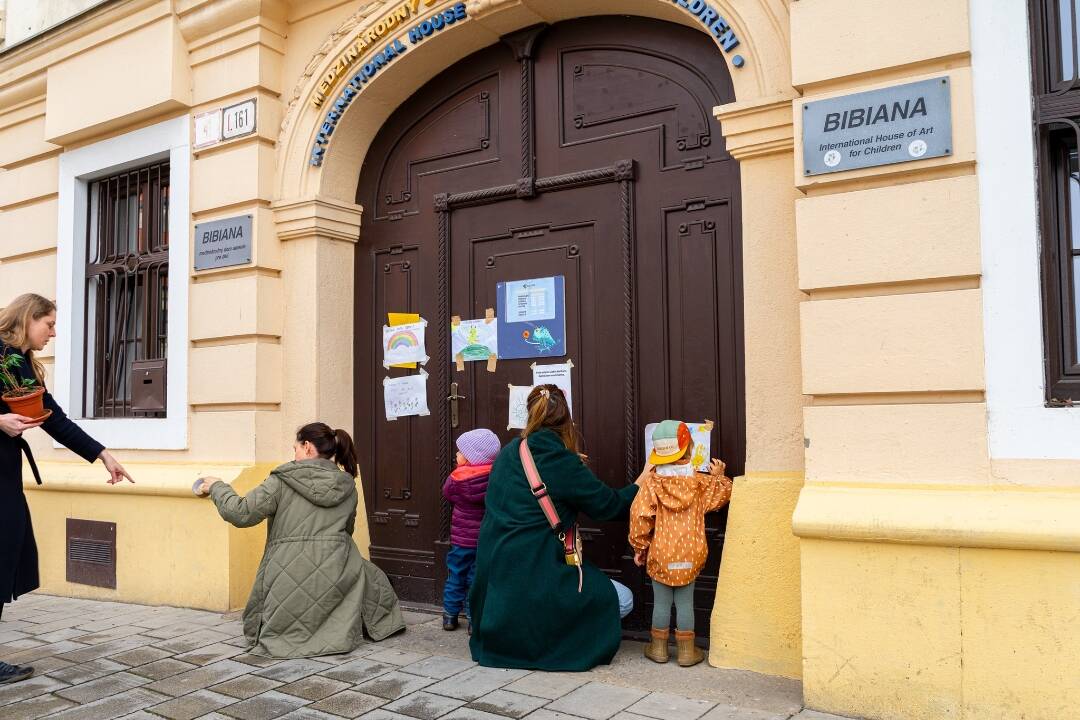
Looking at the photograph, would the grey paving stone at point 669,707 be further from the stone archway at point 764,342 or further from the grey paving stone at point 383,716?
the grey paving stone at point 383,716

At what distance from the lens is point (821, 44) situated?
13.3 feet

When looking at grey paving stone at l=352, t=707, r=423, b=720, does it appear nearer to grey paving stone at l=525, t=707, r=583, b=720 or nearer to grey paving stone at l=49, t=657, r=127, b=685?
grey paving stone at l=525, t=707, r=583, b=720

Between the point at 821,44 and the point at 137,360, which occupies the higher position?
the point at 821,44

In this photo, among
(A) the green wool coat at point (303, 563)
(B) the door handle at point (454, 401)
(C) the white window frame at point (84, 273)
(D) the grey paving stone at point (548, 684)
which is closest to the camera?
(D) the grey paving stone at point (548, 684)

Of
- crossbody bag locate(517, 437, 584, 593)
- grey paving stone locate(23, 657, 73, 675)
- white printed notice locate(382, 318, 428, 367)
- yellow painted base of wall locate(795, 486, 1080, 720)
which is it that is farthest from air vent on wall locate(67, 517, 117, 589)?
yellow painted base of wall locate(795, 486, 1080, 720)

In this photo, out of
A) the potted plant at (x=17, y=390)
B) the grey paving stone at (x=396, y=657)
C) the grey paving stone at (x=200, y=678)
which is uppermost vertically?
the potted plant at (x=17, y=390)

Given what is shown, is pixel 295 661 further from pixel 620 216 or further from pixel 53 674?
pixel 620 216

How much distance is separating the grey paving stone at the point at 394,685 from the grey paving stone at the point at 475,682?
3.6 inches

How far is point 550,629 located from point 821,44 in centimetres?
301

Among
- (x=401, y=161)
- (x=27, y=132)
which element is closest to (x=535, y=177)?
(x=401, y=161)

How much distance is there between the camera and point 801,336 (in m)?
4.11

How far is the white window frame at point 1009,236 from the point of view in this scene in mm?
3623

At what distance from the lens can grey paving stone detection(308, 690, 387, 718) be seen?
3.92 meters

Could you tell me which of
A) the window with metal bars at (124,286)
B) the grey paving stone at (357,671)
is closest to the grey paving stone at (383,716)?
the grey paving stone at (357,671)
